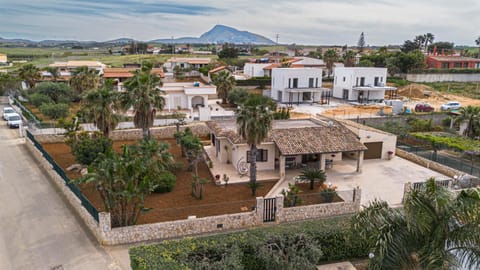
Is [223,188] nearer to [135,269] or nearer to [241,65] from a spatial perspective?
[135,269]

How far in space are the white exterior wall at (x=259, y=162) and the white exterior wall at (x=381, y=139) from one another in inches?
315

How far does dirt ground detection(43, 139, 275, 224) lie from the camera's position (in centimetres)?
1864

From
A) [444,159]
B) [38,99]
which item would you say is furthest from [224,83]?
[444,159]

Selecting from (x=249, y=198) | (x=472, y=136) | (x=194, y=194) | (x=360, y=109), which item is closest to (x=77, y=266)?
(x=194, y=194)

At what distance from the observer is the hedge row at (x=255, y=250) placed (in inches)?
507

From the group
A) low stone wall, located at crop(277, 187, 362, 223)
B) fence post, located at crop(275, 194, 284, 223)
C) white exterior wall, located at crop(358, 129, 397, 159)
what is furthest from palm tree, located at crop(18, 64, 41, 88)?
low stone wall, located at crop(277, 187, 362, 223)

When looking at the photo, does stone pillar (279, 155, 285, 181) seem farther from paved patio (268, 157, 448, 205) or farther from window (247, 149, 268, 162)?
window (247, 149, 268, 162)

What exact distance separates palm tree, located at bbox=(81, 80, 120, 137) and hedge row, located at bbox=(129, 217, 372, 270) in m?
15.4

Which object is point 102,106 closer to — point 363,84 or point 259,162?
point 259,162

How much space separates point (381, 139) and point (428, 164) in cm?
386

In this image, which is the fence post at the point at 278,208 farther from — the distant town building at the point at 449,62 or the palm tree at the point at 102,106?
the distant town building at the point at 449,62

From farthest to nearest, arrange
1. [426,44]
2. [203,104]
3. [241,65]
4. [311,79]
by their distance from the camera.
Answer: [426,44] < [241,65] < [311,79] < [203,104]

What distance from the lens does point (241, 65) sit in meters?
106

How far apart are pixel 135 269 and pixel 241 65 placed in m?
96.4
